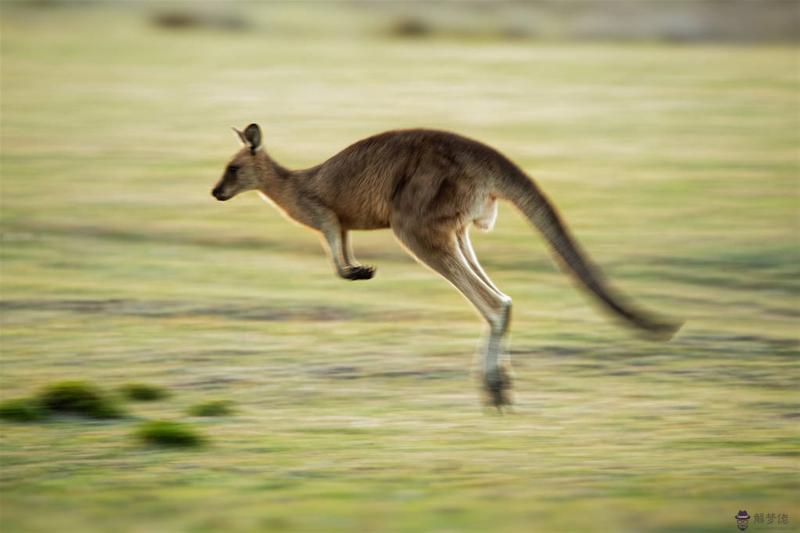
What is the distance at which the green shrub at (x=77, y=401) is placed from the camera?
7.42 meters

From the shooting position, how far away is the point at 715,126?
19000 mm

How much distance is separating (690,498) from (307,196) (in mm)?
2646

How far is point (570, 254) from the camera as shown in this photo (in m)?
6.99

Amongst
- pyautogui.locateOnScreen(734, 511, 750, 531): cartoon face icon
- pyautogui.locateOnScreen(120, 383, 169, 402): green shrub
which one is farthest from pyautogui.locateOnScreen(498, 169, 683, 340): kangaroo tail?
pyautogui.locateOnScreen(120, 383, 169, 402): green shrub

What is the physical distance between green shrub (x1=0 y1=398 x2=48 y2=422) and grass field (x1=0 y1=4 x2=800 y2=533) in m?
0.09

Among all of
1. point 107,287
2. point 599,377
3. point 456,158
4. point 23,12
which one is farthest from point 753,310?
point 23,12

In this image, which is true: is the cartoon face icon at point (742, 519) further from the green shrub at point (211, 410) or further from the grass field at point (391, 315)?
the green shrub at point (211, 410)

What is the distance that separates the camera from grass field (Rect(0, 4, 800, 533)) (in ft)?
19.6

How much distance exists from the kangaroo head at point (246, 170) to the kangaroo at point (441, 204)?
0.32m

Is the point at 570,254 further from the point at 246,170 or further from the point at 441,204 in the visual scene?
the point at 246,170

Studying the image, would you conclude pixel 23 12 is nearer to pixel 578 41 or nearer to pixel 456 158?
pixel 578 41

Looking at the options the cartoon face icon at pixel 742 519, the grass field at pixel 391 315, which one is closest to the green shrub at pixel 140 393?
the grass field at pixel 391 315

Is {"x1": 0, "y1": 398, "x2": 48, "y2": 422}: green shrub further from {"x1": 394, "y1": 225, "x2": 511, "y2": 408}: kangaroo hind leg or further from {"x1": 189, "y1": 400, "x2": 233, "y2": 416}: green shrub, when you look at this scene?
{"x1": 394, "y1": 225, "x2": 511, "y2": 408}: kangaroo hind leg

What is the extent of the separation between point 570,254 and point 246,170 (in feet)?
5.82
